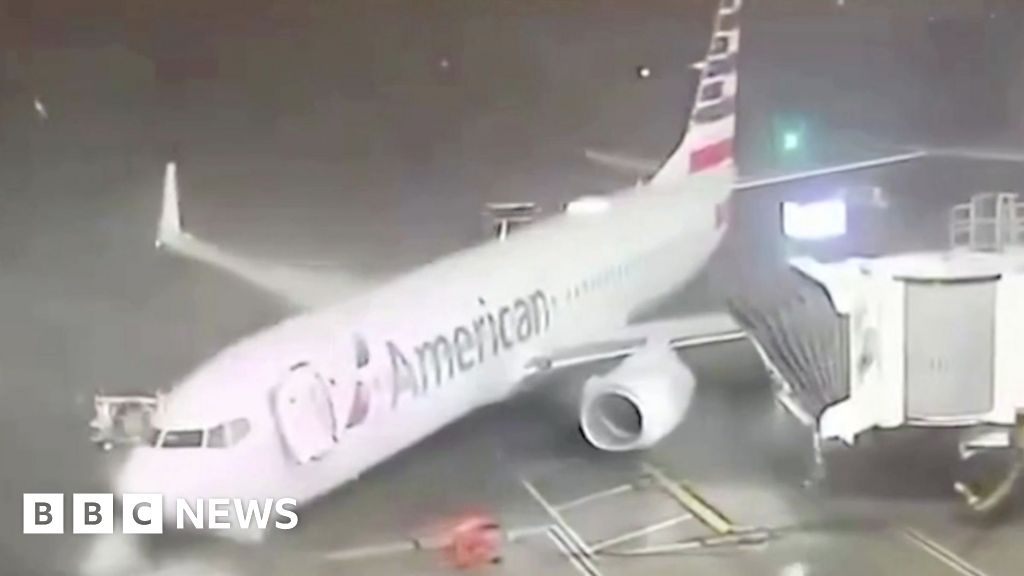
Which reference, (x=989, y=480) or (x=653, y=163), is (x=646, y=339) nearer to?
(x=653, y=163)

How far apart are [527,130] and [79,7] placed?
51cm

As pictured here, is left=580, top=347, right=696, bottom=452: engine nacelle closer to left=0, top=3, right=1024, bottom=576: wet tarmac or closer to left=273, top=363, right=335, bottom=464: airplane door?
left=0, top=3, right=1024, bottom=576: wet tarmac

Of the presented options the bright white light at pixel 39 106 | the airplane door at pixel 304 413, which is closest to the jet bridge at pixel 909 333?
the airplane door at pixel 304 413

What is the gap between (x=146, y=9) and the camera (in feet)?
6.05

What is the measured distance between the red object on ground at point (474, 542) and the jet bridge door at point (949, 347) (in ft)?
1.59

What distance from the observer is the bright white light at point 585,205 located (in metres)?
1.87

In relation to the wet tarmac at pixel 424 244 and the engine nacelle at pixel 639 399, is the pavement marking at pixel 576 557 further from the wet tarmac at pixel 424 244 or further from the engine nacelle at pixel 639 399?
the engine nacelle at pixel 639 399

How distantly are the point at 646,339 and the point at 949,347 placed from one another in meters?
0.34

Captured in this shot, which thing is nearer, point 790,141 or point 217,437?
point 217,437

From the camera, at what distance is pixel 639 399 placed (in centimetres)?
187

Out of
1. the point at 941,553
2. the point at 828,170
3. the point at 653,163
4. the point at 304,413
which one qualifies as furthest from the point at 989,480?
the point at 304,413

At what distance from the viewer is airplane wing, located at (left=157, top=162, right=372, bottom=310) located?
72.4 inches

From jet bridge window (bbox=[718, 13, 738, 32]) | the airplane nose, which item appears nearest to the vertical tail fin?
jet bridge window (bbox=[718, 13, 738, 32])

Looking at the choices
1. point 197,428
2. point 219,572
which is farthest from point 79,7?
point 219,572
